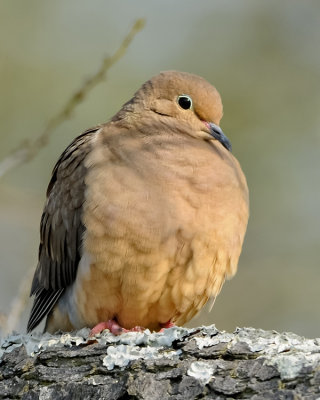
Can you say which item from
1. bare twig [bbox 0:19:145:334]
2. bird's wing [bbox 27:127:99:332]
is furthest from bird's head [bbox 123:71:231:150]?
bare twig [bbox 0:19:145:334]

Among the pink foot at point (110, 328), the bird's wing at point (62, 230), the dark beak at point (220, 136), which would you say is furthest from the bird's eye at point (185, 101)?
the pink foot at point (110, 328)

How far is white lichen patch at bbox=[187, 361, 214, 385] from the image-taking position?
345cm

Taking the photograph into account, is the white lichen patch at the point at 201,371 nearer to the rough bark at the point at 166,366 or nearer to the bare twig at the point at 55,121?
the rough bark at the point at 166,366

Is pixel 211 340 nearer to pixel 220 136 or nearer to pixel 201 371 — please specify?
pixel 201 371

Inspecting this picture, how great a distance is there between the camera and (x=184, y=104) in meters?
5.06

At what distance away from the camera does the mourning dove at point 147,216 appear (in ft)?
14.7

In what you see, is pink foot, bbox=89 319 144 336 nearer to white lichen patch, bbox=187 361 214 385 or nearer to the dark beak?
white lichen patch, bbox=187 361 214 385

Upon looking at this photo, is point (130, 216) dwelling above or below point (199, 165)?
below

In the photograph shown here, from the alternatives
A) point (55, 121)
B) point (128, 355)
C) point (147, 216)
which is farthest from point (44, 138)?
point (128, 355)

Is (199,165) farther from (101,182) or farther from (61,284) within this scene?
(61,284)

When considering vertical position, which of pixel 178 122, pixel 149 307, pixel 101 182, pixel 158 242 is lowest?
pixel 149 307

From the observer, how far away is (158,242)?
447 cm

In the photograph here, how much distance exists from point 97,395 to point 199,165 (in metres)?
1.55

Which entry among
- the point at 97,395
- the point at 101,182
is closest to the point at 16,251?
the point at 101,182
